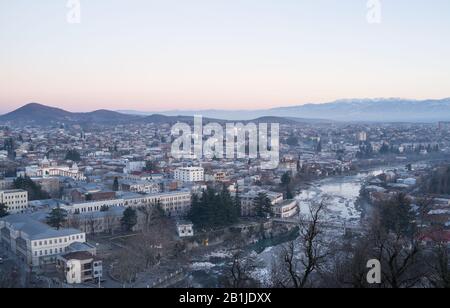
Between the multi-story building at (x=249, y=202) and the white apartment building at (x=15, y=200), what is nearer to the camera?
the white apartment building at (x=15, y=200)

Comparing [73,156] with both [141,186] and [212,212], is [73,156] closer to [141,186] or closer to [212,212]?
[141,186]

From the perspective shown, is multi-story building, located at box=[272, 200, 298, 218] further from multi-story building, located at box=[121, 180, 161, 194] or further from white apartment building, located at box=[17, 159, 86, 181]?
white apartment building, located at box=[17, 159, 86, 181]

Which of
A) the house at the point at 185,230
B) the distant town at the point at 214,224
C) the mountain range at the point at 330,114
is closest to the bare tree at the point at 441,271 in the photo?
the distant town at the point at 214,224

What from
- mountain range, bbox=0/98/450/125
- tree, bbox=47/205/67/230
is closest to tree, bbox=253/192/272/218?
tree, bbox=47/205/67/230

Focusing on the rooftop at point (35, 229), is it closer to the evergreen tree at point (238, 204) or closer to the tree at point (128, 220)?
the tree at point (128, 220)

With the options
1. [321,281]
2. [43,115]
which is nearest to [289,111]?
[43,115]

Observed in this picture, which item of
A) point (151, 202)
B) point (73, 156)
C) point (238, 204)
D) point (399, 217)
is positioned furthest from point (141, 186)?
point (73, 156)

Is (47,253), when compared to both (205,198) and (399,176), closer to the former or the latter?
(205,198)
